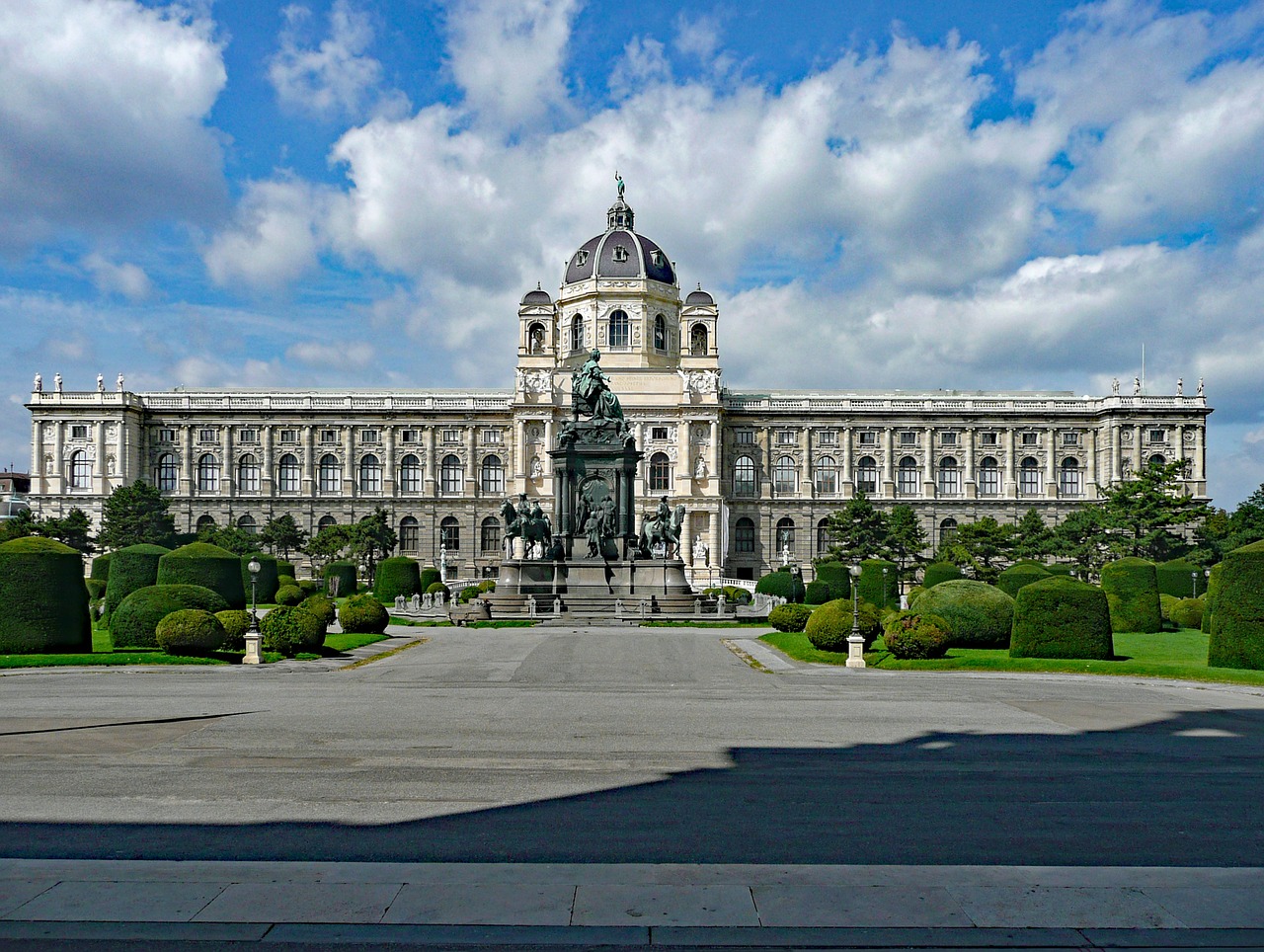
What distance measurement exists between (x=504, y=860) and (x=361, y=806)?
9.19ft

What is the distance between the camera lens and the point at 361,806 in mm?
12602

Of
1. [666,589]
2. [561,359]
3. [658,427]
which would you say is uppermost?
[561,359]

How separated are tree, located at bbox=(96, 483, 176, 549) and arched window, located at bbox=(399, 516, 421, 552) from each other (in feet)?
70.4

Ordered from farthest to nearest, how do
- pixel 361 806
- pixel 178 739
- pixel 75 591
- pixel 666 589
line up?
pixel 666 589, pixel 75 591, pixel 178 739, pixel 361 806

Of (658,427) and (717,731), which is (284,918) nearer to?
(717,731)

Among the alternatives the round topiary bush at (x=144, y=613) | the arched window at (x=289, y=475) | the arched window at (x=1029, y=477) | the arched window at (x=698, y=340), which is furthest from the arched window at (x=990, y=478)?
the round topiary bush at (x=144, y=613)

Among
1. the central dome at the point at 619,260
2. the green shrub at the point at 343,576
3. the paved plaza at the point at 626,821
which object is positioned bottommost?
the green shrub at the point at 343,576

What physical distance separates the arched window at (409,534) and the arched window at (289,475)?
11.7m

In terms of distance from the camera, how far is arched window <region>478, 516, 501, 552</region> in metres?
110

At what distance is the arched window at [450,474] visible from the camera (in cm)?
11169

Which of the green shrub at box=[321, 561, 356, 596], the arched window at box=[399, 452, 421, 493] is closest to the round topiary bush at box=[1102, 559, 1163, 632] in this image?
the green shrub at box=[321, 561, 356, 596]

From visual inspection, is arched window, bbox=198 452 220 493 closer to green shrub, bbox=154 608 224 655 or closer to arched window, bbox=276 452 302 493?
arched window, bbox=276 452 302 493

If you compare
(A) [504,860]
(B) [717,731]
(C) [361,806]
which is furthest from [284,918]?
(B) [717,731]

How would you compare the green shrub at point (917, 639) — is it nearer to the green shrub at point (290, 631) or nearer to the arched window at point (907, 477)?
the green shrub at point (290, 631)
